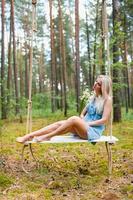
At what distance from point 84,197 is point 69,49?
26.2 meters

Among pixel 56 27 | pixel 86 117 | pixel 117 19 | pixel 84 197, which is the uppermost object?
pixel 56 27

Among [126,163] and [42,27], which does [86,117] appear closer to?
[126,163]

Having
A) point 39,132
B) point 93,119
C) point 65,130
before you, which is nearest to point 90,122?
point 93,119

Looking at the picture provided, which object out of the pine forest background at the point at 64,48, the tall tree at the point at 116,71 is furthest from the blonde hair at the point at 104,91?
the tall tree at the point at 116,71

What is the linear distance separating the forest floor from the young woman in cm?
54

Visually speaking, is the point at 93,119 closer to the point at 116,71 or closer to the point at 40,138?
the point at 40,138

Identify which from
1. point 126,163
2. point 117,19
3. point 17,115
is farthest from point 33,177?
point 17,115

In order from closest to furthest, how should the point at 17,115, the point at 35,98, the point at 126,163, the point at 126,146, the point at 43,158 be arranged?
the point at 126,163
the point at 43,158
the point at 126,146
the point at 17,115
the point at 35,98

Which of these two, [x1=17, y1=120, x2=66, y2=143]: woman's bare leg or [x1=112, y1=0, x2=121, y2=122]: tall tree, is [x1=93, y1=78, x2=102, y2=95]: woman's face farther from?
[x1=112, y1=0, x2=121, y2=122]: tall tree

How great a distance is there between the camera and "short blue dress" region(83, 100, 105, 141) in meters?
4.70

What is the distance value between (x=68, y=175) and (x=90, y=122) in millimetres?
780

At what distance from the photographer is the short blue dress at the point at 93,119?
15.4 ft

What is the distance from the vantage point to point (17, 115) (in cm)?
1579

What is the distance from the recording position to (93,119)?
5016 millimetres
